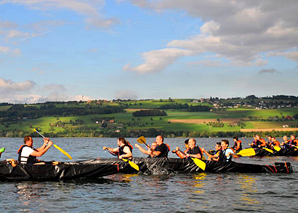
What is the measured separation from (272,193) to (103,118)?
525ft

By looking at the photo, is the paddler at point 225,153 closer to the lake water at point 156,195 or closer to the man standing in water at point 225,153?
the man standing in water at point 225,153

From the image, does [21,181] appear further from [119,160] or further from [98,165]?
[119,160]

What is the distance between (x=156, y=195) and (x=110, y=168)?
138 inches

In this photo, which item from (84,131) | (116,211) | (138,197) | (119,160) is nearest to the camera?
(116,211)

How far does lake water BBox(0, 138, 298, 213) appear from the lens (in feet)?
42.5

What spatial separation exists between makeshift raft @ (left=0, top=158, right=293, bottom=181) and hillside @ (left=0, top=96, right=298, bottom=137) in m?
128

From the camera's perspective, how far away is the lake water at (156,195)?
13.0m

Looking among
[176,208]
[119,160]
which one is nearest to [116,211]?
[176,208]

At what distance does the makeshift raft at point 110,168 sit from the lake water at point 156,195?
13.4 inches

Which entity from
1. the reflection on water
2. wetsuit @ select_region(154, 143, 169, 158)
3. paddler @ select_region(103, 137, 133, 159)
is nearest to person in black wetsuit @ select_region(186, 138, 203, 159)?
wetsuit @ select_region(154, 143, 169, 158)

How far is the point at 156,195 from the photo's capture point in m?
15.1

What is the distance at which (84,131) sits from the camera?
16438cm

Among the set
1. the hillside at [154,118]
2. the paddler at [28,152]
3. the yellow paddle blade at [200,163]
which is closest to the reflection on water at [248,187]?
the yellow paddle blade at [200,163]

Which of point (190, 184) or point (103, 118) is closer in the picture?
point (190, 184)
